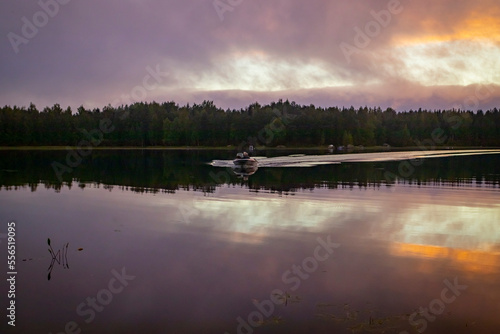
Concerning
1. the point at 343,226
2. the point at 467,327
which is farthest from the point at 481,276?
the point at 343,226

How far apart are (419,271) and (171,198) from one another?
2370 centimetres

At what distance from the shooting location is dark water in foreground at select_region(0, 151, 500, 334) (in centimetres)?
1269

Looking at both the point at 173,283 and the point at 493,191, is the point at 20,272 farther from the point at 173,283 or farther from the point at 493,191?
the point at 493,191

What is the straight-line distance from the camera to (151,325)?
487 inches

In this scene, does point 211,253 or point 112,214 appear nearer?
point 211,253

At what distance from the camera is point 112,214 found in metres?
29.0

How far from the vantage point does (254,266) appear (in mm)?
17266

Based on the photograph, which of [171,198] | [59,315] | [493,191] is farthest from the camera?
[493,191]

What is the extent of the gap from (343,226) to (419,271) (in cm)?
826

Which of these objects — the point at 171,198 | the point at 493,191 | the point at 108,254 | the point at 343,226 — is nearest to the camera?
the point at 108,254

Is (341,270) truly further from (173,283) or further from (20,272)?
(20,272)

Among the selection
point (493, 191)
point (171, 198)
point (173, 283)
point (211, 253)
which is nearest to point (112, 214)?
point (171, 198)

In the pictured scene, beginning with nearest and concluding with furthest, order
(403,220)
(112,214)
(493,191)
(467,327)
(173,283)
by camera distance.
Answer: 1. (467,327)
2. (173,283)
3. (403,220)
4. (112,214)
5. (493,191)

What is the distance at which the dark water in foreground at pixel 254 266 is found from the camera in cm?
1269
